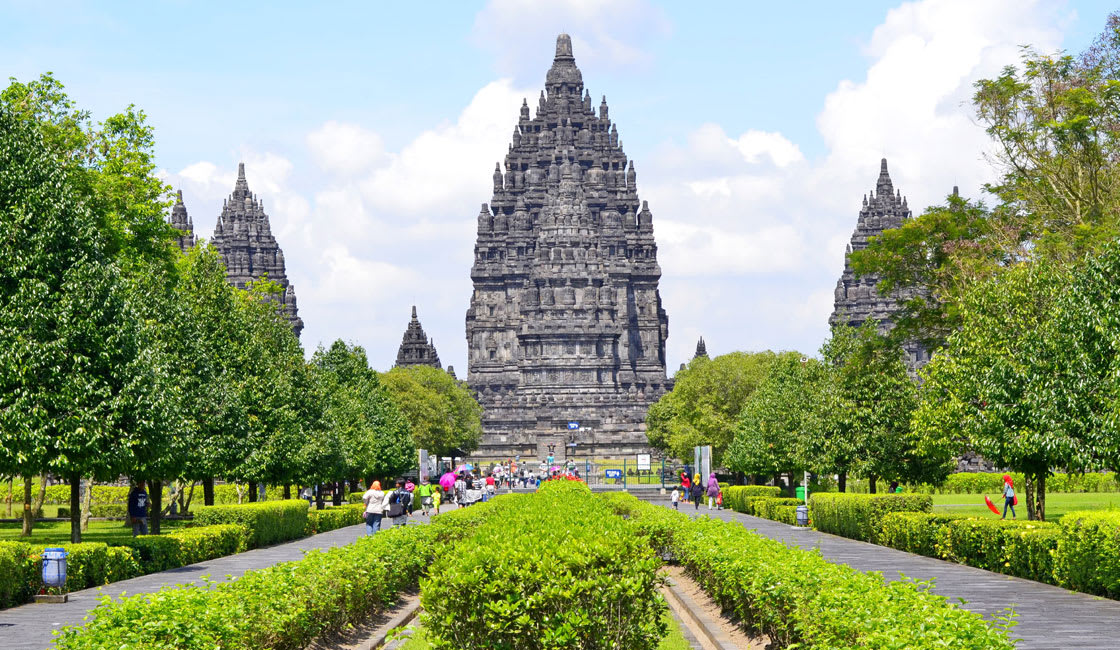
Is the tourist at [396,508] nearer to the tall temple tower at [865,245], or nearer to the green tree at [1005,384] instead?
the green tree at [1005,384]

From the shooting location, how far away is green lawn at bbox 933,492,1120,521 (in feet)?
184

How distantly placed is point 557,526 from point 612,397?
15136cm

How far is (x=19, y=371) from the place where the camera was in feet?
96.1

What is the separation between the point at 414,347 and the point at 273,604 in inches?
6710

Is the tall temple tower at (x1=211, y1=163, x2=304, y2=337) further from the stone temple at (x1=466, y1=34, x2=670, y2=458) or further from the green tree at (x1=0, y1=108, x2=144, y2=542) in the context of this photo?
the green tree at (x1=0, y1=108, x2=144, y2=542)

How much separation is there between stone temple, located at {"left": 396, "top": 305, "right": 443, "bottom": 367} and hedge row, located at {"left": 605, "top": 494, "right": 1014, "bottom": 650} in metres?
160

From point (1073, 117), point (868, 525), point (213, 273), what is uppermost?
point (1073, 117)

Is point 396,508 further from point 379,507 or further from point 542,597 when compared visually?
point 542,597

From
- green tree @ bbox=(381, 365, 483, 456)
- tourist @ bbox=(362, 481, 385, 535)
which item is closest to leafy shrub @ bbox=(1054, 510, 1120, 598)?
tourist @ bbox=(362, 481, 385, 535)

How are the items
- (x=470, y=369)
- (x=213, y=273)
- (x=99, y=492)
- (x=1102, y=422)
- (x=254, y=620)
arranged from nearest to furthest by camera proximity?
(x=254, y=620) → (x=1102, y=422) → (x=213, y=273) → (x=99, y=492) → (x=470, y=369)

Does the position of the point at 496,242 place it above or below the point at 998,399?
above

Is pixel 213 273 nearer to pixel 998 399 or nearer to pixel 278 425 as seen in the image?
pixel 278 425

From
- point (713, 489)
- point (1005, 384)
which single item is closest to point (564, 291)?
point (713, 489)

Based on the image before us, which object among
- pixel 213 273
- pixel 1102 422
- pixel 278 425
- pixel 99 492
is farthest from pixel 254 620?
pixel 99 492
